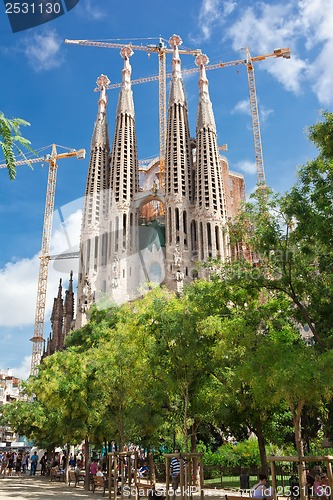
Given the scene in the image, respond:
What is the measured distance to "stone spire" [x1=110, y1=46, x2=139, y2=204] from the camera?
75.5m

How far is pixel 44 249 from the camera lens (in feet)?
325

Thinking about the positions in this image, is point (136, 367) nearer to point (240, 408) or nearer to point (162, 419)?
point (162, 419)

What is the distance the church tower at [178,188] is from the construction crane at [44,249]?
27.7 metres

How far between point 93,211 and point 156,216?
12.1m

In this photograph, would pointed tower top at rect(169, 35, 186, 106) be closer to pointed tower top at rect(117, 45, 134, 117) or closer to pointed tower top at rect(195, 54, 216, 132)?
pointed tower top at rect(195, 54, 216, 132)

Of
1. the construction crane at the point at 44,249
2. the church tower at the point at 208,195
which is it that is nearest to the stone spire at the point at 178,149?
the church tower at the point at 208,195

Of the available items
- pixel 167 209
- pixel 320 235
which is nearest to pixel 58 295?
pixel 167 209

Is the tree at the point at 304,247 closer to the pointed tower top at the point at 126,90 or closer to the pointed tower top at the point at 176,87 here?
the pointed tower top at the point at 176,87

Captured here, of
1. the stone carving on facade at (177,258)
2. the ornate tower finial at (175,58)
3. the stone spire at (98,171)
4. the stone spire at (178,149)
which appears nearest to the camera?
the stone carving on facade at (177,258)

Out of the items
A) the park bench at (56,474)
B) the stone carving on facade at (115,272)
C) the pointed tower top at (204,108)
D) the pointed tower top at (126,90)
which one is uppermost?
the pointed tower top at (126,90)

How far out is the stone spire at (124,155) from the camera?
75.5m

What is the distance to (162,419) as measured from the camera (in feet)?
62.4

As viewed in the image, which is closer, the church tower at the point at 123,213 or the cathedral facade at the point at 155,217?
the cathedral facade at the point at 155,217

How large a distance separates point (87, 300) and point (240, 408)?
172ft
